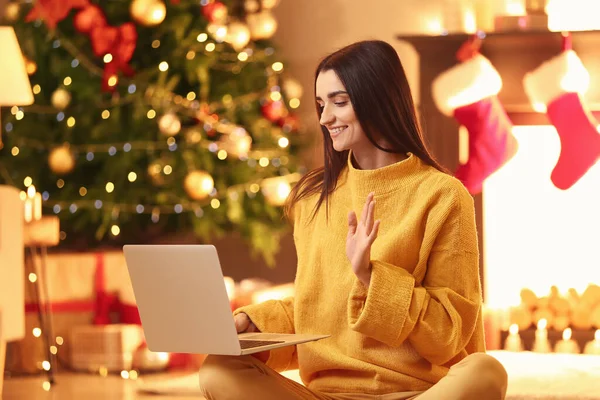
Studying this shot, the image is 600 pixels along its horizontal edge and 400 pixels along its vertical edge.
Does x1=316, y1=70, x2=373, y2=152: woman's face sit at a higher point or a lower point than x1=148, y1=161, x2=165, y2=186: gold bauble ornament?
higher

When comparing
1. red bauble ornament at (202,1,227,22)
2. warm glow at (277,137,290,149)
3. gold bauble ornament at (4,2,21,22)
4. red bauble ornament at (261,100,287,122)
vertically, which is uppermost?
gold bauble ornament at (4,2,21,22)

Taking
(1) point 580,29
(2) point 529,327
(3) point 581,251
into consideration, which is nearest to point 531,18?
(1) point 580,29

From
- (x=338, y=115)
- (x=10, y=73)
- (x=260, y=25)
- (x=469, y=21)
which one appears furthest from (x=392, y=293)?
(x=469, y=21)

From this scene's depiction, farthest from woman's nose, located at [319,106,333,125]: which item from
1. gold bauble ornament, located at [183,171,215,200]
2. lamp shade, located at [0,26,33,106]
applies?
gold bauble ornament, located at [183,171,215,200]

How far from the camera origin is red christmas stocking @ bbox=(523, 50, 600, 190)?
394 cm

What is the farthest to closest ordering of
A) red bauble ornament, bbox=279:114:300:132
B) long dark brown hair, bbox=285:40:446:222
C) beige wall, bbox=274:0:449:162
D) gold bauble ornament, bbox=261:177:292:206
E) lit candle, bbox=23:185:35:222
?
beige wall, bbox=274:0:449:162 < red bauble ornament, bbox=279:114:300:132 < gold bauble ornament, bbox=261:177:292:206 < lit candle, bbox=23:185:35:222 < long dark brown hair, bbox=285:40:446:222

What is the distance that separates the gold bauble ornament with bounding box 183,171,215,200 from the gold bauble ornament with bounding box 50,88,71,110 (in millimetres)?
520

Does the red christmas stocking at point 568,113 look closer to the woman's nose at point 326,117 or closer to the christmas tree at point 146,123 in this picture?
the christmas tree at point 146,123

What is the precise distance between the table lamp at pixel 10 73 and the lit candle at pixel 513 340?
1.82m

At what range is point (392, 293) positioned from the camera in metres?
1.69

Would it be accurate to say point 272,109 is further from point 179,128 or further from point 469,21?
point 469,21

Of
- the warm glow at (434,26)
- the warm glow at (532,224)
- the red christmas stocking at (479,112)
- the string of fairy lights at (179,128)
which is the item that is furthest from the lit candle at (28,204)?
the warm glow at (434,26)

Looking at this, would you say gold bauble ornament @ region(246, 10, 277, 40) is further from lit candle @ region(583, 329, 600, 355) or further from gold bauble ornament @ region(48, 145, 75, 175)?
lit candle @ region(583, 329, 600, 355)

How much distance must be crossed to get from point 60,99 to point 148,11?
17.6 inches
